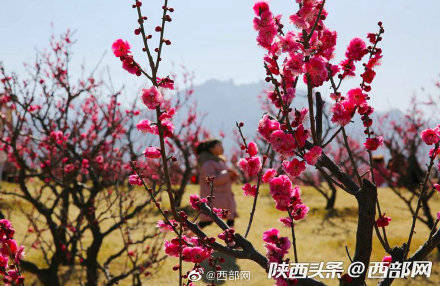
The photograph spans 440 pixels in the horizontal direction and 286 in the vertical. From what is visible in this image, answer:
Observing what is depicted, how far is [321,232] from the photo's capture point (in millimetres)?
7984

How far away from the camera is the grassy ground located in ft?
18.8

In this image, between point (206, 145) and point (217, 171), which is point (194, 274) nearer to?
point (217, 171)

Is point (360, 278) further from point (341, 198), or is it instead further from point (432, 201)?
point (432, 201)

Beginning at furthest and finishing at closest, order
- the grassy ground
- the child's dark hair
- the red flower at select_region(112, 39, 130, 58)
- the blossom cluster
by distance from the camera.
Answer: the child's dark hair, the grassy ground, the blossom cluster, the red flower at select_region(112, 39, 130, 58)

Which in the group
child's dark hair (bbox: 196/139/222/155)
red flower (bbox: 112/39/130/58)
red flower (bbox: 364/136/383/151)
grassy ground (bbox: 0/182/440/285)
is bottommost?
grassy ground (bbox: 0/182/440/285)

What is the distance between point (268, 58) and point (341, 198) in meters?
10.9

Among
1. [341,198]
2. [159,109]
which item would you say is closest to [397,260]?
[159,109]

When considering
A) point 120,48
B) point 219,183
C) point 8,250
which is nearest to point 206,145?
point 219,183

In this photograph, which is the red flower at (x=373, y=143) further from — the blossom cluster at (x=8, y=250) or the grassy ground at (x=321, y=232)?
the grassy ground at (x=321, y=232)

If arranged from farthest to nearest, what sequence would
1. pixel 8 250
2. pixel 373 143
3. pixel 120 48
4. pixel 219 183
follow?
pixel 219 183, pixel 8 250, pixel 373 143, pixel 120 48

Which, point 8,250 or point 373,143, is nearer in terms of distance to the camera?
point 373,143

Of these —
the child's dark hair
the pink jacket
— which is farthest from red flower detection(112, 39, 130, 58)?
the child's dark hair

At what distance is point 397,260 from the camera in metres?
1.97

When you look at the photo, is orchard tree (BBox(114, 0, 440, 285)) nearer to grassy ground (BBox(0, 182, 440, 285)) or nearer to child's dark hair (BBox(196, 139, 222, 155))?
grassy ground (BBox(0, 182, 440, 285))
